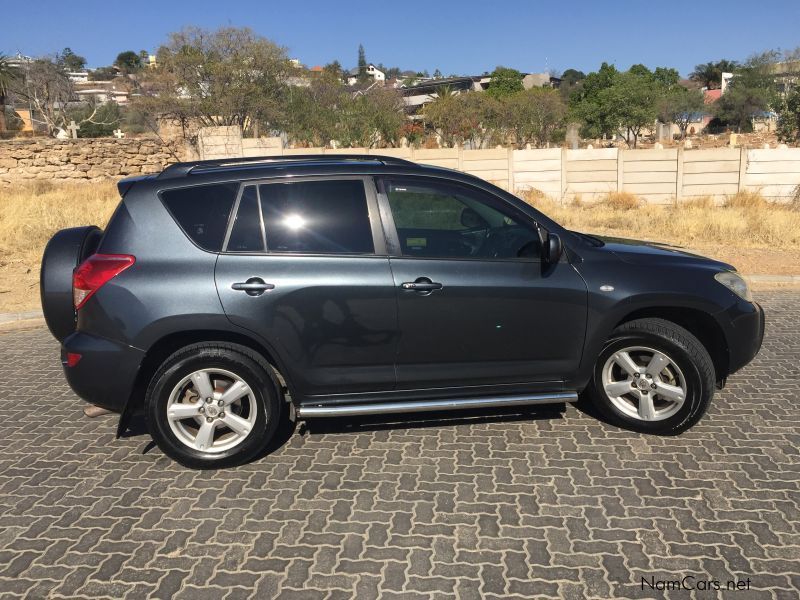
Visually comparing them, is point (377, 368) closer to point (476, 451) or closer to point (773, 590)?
point (476, 451)

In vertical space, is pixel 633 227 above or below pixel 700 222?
below

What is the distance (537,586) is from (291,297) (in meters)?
2.12

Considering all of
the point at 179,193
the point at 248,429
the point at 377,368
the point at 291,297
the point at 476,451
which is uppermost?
the point at 179,193

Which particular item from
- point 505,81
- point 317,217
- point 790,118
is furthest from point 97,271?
point 505,81

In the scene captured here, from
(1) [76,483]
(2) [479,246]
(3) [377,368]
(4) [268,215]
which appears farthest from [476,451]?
(1) [76,483]

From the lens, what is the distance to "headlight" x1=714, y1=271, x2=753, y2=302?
4664 mm

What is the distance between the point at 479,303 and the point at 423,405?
741 mm

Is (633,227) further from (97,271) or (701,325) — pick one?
(97,271)

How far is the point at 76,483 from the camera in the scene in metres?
4.22

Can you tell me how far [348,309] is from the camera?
4.22 m

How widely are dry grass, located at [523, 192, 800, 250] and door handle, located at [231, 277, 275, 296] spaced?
442 inches

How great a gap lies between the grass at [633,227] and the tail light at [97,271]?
19.6ft

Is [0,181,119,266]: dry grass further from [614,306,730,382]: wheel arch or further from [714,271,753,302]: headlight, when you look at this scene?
[714,271,753,302]: headlight

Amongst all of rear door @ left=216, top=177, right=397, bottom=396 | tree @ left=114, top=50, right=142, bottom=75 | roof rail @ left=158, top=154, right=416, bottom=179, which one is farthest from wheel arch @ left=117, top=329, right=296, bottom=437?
tree @ left=114, top=50, right=142, bottom=75
